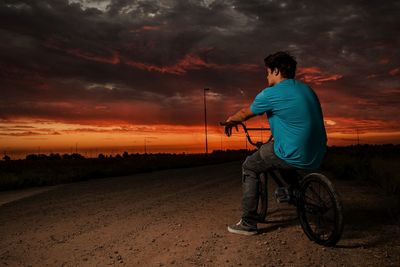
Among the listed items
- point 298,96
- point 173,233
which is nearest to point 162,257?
point 173,233

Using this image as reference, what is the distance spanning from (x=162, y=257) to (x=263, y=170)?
1.70m

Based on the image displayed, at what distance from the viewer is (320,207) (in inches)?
176

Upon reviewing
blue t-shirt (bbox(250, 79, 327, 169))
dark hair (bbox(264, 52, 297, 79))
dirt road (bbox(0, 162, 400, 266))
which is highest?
dark hair (bbox(264, 52, 297, 79))

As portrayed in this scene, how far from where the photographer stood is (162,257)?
414 centimetres

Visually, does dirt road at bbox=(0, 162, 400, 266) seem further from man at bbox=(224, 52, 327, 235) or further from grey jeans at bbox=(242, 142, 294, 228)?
man at bbox=(224, 52, 327, 235)

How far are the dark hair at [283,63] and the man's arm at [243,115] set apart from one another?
0.62m

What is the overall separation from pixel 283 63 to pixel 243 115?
82cm

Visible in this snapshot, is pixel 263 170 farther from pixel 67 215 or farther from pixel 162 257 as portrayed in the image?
pixel 67 215

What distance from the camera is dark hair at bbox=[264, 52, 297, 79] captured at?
464 centimetres

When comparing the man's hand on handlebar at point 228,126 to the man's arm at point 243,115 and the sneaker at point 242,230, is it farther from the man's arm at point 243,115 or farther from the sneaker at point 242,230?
the sneaker at point 242,230

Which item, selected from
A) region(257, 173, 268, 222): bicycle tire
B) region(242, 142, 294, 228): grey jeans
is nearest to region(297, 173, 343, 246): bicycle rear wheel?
region(242, 142, 294, 228): grey jeans

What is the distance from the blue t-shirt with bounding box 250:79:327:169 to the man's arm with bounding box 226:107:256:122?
0.17m

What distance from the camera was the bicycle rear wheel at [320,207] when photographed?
416 centimetres

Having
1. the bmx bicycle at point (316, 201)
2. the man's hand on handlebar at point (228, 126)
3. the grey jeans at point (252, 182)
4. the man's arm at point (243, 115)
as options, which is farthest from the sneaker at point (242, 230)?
the man's arm at point (243, 115)
